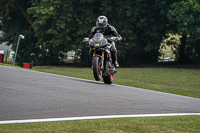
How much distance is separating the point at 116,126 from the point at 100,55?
7.28 meters

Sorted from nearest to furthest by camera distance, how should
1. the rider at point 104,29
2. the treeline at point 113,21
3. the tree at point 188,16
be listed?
the rider at point 104,29
the tree at point 188,16
the treeline at point 113,21

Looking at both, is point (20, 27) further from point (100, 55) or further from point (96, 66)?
point (96, 66)

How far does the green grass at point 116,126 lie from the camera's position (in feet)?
18.3

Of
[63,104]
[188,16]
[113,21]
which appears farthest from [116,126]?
[113,21]

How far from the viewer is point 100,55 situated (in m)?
13.2

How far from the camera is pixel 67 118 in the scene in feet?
21.4

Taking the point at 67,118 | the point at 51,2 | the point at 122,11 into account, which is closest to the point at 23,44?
the point at 51,2

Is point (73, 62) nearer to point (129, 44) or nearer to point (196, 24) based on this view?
point (129, 44)

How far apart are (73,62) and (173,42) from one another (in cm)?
1144

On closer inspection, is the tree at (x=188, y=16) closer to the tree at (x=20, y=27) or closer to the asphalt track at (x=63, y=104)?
the tree at (x=20, y=27)

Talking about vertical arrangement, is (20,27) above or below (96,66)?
above

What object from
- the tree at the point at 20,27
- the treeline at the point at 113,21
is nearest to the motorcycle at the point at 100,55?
the treeline at the point at 113,21

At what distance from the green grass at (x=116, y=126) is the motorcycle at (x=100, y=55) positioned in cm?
580

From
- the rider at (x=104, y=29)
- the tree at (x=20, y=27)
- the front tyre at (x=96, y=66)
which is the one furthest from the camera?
the tree at (x=20, y=27)
